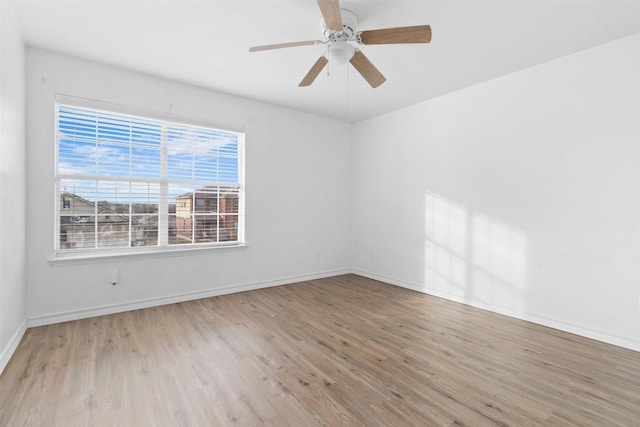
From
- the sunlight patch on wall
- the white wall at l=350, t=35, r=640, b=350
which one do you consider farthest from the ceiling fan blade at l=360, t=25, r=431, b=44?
the sunlight patch on wall

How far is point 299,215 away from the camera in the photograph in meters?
5.13

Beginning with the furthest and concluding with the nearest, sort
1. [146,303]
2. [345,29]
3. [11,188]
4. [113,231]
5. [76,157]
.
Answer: [146,303] → [113,231] → [76,157] → [11,188] → [345,29]

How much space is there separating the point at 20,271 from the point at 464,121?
5.15m

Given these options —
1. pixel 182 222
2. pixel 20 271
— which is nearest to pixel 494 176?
pixel 182 222

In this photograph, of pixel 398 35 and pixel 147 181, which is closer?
pixel 398 35

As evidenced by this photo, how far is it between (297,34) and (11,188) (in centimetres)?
279

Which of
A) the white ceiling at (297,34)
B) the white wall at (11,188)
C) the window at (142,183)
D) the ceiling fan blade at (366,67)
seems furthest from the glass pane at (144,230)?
the ceiling fan blade at (366,67)

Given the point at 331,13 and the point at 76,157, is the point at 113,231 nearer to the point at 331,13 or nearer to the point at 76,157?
the point at 76,157

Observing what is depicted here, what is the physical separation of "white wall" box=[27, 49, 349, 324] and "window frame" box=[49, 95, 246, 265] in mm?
61

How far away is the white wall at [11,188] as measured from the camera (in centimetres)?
233

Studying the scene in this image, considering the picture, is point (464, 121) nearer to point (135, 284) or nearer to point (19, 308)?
point (135, 284)

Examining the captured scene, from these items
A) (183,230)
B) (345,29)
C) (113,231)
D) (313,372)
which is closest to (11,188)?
(113,231)

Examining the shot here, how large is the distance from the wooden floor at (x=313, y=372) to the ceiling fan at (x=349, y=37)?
2.46 m

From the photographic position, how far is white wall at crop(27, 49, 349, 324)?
317cm
